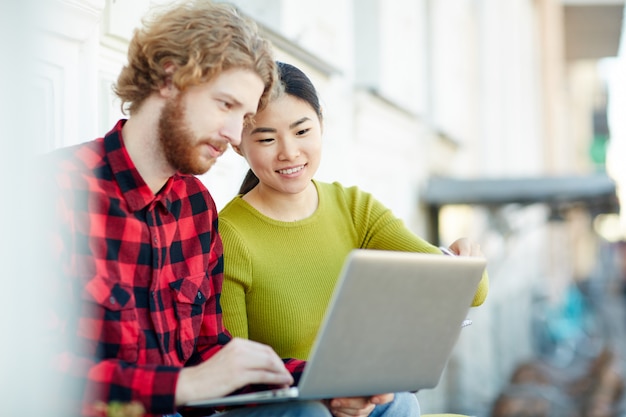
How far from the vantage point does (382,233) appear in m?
2.37

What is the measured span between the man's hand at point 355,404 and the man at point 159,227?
4.4 inches

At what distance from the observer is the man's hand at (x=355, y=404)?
1.90 metres

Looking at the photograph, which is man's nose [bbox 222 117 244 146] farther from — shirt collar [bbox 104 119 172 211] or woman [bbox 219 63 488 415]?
woman [bbox 219 63 488 415]

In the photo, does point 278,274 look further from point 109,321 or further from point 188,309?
point 109,321

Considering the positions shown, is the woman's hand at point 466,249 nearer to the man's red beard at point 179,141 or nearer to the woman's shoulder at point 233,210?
the woman's shoulder at point 233,210

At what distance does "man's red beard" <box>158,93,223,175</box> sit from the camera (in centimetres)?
180

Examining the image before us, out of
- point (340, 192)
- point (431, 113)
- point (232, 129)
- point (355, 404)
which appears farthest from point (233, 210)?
point (431, 113)

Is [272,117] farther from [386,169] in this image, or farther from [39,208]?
[386,169]

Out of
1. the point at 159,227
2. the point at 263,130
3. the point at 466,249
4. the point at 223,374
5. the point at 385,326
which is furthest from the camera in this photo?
the point at 466,249

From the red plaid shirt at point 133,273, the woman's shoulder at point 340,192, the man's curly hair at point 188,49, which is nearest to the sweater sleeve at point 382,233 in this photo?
the woman's shoulder at point 340,192

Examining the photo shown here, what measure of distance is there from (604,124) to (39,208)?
97.2 ft

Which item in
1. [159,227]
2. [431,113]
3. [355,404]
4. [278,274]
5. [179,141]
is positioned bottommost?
[355,404]

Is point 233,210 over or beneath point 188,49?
beneath

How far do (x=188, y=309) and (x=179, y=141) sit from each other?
1.06ft
